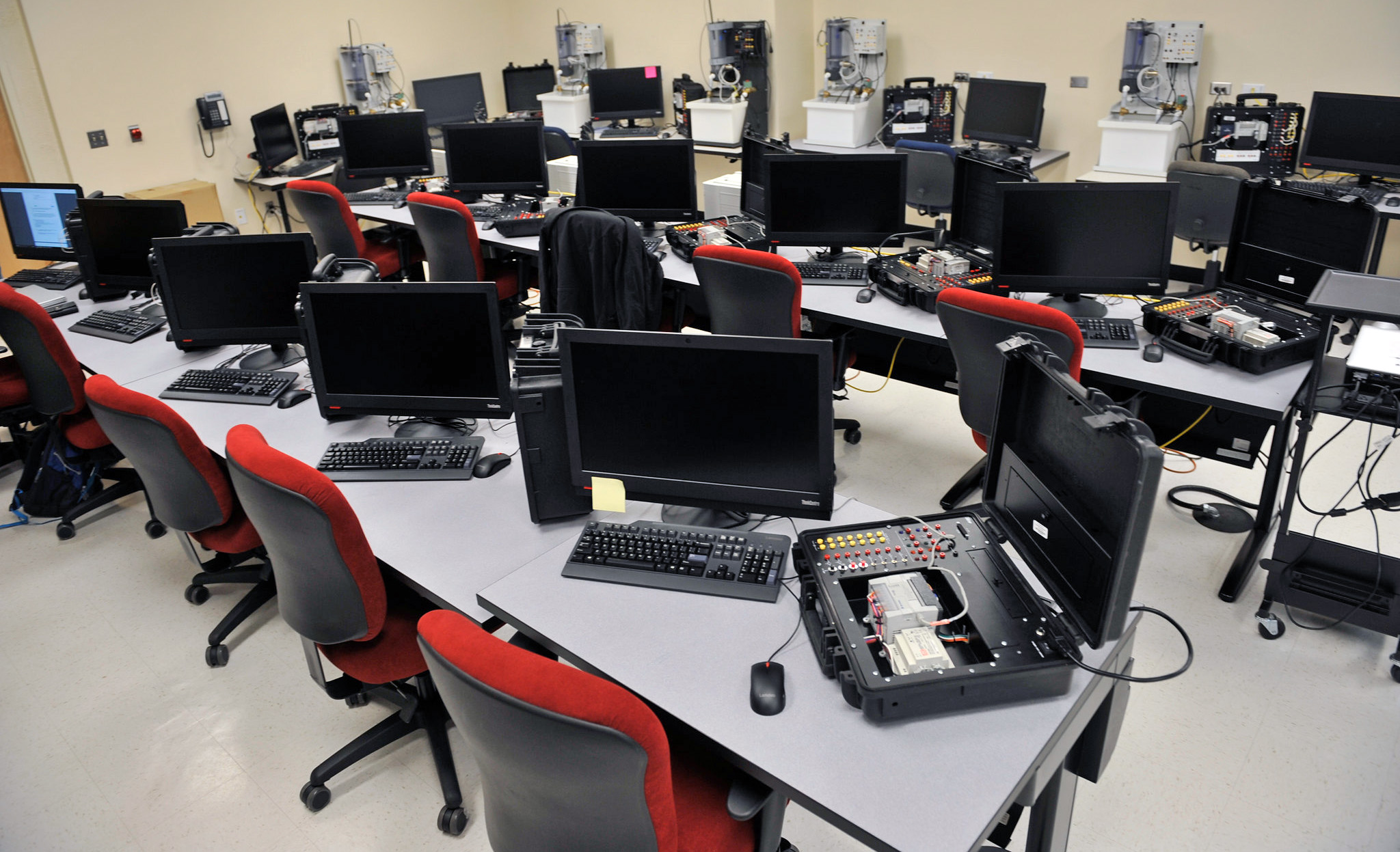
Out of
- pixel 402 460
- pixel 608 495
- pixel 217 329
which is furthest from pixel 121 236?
pixel 608 495

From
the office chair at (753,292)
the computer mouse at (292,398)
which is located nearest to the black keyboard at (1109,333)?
the office chair at (753,292)

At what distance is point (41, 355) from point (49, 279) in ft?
4.39

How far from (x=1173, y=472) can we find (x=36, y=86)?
7.13 m

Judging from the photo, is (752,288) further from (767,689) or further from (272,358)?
(767,689)

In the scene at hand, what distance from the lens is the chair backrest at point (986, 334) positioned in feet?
8.46

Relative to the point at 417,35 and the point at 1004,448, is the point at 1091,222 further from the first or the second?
the point at 417,35

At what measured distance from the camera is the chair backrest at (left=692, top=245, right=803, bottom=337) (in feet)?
10.5

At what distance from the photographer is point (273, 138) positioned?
22.2 feet

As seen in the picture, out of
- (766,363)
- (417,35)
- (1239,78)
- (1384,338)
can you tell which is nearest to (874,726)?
(766,363)

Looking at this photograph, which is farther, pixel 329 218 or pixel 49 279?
pixel 329 218

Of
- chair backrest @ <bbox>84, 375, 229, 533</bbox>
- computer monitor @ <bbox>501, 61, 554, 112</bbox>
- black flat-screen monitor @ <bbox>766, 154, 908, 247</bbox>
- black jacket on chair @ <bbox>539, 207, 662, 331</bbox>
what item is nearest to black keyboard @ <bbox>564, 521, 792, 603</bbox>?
chair backrest @ <bbox>84, 375, 229, 533</bbox>

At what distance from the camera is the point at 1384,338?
253cm

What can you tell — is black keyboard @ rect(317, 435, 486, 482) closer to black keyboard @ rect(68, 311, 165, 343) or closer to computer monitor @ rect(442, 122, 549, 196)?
black keyboard @ rect(68, 311, 165, 343)

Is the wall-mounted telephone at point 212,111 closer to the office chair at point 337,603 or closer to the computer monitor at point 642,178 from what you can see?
the computer monitor at point 642,178
